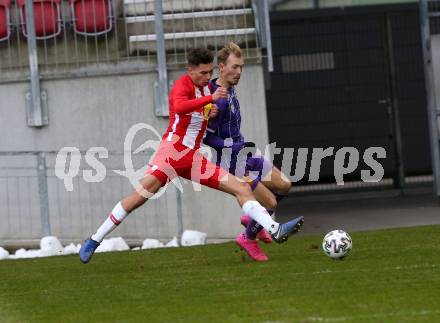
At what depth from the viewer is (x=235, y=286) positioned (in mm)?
9156

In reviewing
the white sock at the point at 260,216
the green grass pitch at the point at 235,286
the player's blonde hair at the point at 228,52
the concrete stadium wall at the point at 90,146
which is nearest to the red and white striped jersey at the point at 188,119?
the player's blonde hair at the point at 228,52

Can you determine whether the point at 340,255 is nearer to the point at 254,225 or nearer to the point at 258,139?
the point at 254,225

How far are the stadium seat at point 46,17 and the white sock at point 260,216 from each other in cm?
663

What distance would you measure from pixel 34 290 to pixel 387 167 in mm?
12345

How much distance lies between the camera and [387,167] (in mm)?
21297

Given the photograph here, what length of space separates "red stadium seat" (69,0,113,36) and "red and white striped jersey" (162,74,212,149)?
220 inches

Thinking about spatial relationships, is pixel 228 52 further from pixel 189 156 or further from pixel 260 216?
pixel 260 216

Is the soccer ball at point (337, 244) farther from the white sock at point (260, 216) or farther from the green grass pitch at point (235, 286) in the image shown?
the white sock at point (260, 216)

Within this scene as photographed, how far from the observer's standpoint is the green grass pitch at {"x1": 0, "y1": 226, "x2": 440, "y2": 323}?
7.75 meters

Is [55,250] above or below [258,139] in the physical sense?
below

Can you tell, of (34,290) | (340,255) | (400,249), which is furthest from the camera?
(400,249)

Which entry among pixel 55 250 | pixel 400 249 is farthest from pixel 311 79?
pixel 400 249

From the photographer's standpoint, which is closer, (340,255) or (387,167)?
(340,255)

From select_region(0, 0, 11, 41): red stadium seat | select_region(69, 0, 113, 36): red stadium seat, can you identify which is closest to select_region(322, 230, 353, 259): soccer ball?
select_region(69, 0, 113, 36): red stadium seat
